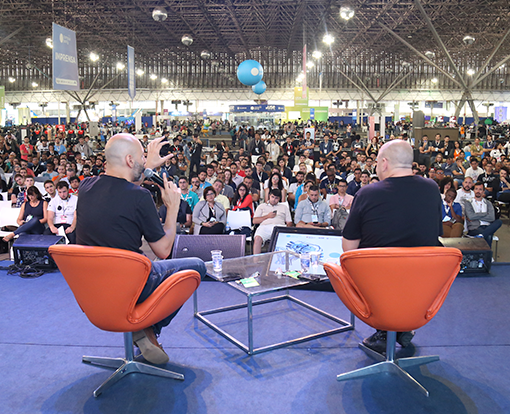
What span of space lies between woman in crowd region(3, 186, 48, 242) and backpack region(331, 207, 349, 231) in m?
3.97

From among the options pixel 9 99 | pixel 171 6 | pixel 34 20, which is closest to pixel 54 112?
pixel 9 99

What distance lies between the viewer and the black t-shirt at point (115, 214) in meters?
2.65

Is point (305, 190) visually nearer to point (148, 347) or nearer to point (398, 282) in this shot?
point (148, 347)

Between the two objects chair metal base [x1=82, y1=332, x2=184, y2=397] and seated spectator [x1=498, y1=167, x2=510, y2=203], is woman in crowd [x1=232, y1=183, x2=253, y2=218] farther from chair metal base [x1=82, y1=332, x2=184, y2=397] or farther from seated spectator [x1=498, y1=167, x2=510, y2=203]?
seated spectator [x1=498, y1=167, x2=510, y2=203]

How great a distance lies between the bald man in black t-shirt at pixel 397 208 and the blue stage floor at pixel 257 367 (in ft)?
3.09

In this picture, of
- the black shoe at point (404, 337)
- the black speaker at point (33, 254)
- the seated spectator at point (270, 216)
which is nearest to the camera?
the black shoe at point (404, 337)

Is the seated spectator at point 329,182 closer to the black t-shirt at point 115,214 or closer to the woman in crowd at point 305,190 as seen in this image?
the woman in crowd at point 305,190

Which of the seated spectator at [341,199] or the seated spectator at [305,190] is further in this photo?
the seated spectator at [305,190]

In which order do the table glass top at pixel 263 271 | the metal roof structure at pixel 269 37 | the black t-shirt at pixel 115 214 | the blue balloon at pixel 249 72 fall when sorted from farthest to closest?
1. the metal roof structure at pixel 269 37
2. the blue balloon at pixel 249 72
3. the table glass top at pixel 263 271
4. the black t-shirt at pixel 115 214

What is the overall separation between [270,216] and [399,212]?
12.2 feet

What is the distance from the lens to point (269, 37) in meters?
28.6

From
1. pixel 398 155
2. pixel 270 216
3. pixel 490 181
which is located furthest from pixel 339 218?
pixel 490 181

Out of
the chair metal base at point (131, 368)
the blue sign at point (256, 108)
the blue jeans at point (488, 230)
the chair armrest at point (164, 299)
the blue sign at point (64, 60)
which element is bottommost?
the chair metal base at point (131, 368)

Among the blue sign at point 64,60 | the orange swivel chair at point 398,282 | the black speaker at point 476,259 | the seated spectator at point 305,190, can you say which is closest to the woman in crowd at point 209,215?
the seated spectator at point 305,190
